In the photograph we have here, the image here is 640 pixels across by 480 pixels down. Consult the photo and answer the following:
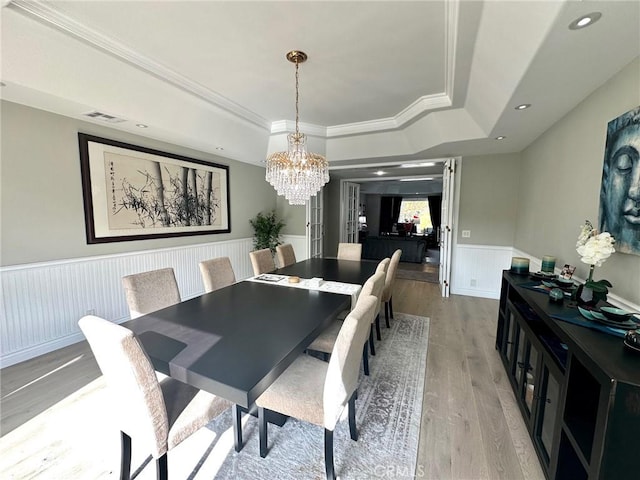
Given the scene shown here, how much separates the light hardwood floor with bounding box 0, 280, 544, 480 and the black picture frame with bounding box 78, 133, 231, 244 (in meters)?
1.36

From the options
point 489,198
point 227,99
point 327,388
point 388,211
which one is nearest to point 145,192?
point 227,99

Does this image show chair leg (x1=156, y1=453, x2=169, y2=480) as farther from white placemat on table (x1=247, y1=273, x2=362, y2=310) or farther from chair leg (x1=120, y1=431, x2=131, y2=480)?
white placemat on table (x1=247, y1=273, x2=362, y2=310)

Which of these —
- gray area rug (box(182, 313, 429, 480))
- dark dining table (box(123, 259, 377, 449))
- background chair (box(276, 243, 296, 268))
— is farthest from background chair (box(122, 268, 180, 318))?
background chair (box(276, 243, 296, 268))

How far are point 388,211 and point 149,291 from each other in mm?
11606

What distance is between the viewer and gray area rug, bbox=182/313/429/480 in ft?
4.90

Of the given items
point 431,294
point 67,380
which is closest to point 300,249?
point 431,294

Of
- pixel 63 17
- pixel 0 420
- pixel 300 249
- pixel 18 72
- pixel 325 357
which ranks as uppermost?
pixel 63 17

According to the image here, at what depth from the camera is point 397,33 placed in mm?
2117

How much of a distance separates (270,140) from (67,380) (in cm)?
386

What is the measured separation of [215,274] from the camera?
262 cm

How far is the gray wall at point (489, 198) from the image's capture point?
4.30m

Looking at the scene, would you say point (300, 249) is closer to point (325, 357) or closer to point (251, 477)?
point (325, 357)

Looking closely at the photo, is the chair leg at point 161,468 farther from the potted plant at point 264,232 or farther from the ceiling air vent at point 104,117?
the potted plant at point 264,232

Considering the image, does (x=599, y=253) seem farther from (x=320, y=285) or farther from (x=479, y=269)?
(x=479, y=269)
